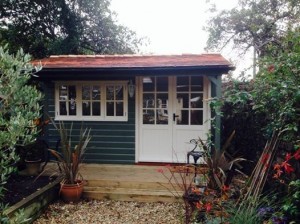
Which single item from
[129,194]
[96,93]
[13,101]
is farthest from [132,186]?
[13,101]

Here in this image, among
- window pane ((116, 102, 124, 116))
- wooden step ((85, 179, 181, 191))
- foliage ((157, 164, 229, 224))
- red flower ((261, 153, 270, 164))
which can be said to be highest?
window pane ((116, 102, 124, 116))

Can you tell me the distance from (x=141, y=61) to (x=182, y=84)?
945 mm

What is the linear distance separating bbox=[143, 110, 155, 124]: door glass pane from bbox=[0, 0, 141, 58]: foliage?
623cm

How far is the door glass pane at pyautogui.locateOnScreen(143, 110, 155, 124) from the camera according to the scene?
566 centimetres

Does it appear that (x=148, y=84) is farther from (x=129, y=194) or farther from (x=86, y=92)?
(x=129, y=194)

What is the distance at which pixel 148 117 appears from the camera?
5.69 m

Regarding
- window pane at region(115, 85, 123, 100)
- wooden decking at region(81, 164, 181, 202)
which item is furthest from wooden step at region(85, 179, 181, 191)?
window pane at region(115, 85, 123, 100)

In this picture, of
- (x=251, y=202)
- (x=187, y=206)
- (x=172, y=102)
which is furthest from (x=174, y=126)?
(x=251, y=202)

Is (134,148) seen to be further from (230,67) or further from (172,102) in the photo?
(230,67)

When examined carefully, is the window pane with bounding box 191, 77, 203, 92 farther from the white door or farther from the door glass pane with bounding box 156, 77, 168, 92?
the door glass pane with bounding box 156, 77, 168, 92

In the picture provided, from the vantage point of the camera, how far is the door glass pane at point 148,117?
566cm

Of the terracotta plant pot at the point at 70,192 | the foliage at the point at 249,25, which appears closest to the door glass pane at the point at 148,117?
the terracotta plant pot at the point at 70,192

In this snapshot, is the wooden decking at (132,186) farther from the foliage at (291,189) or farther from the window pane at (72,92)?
the window pane at (72,92)

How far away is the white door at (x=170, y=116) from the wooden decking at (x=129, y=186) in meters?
0.76
